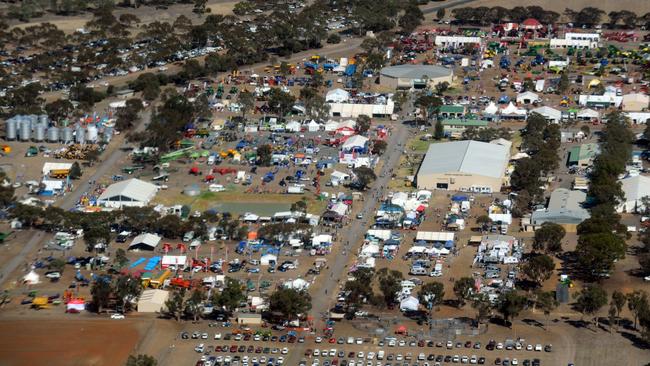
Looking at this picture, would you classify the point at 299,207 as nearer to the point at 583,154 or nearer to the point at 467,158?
the point at 467,158

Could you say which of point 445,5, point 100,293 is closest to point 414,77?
point 445,5

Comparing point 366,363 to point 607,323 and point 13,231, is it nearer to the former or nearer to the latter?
point 607,323

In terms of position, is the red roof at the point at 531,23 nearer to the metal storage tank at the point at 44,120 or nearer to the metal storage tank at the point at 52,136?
the metal storage tank at the point at 44,120

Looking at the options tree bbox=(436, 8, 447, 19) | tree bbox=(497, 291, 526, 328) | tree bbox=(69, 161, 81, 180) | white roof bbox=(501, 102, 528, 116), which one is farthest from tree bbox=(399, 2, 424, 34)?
tree bbox=(497, 291, 526, 328)

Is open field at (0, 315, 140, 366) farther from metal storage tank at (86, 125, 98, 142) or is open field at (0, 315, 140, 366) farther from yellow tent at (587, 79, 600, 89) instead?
yellow tent at (587, 79, 600, 89)

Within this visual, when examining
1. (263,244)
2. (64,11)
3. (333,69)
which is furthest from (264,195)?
(64,11)

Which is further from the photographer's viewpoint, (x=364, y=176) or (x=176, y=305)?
(x=364, y=176)
